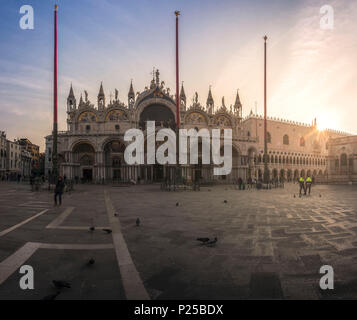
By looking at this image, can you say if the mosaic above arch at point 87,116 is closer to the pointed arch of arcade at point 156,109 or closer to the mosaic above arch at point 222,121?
the pointed arch of arcade at point 156,109

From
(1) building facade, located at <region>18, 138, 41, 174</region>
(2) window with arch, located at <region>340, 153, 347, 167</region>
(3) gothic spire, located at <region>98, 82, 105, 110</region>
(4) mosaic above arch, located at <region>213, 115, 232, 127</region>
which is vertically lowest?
(2) window with arch, located at <region>340, 153, 347, 167</region>

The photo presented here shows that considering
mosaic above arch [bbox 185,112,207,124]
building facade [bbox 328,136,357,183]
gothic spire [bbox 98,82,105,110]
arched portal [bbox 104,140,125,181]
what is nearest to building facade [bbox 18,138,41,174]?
gothic spire [bbox 98,82,105,110]

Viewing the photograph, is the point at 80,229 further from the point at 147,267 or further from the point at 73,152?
the point at 73,152

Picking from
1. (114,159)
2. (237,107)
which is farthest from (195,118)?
(114,159)

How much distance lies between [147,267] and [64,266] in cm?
151

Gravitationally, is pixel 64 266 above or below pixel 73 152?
below

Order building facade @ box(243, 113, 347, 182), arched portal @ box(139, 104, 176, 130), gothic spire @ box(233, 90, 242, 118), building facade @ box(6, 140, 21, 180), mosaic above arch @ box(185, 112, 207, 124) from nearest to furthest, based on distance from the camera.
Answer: arched portal @ box(139, 104, 176, 130)
mosaic above arch @ box(185, 112, 207, 124)
gothic spire @ box(233, 90, 242, 118)
building facade @ box(243, 113, 347, 182)
building facade @ box(6, 140, 21, 180)

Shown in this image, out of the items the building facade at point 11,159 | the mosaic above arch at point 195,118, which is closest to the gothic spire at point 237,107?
the mosaic above arch at point 195,118

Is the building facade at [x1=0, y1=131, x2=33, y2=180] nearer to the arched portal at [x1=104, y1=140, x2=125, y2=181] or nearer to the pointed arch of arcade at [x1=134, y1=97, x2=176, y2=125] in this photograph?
the arched portal at [x1=104, y1=140, x2=125, y2=181]

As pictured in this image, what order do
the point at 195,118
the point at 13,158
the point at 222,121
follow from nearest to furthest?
the point at 195,118, the point at 222,121, the point at 13,158

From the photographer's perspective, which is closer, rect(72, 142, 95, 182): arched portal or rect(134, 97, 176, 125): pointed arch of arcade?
rect(72, 142, 95, 182): arched portal

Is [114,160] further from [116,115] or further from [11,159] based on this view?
[11,159]

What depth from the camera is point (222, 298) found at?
8.76ft
